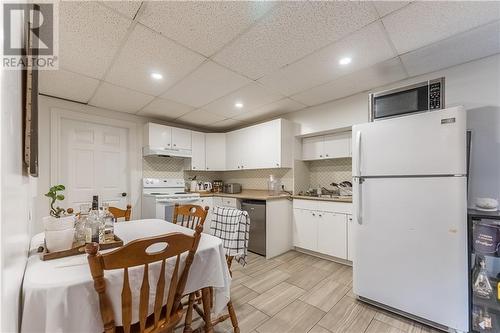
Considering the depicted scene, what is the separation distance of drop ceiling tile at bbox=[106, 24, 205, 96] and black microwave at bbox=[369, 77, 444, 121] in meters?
1.69

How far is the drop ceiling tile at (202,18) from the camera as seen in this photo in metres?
1.40

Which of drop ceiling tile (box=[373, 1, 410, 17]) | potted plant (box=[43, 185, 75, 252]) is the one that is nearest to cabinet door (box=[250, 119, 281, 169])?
drop ceiling tile (box=[373, 1, 410, 17])

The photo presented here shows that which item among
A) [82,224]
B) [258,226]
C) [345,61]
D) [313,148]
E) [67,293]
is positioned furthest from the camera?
[313,148]

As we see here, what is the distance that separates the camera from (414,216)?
5.71 feet

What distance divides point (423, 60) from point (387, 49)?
501 mm

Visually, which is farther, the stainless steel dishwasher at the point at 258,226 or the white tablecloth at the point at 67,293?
the stainless steel dishwasher at the point at 258,226

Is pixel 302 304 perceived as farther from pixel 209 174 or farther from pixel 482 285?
pixel 209 174

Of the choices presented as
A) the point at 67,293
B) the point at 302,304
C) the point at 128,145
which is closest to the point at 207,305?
Result: the point at 67,293

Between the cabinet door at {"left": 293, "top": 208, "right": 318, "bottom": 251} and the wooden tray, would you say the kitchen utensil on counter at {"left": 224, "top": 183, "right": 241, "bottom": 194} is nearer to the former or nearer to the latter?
the cabinet door at {"left": 293, "top": 208, "right": 318, "bottom": 251}

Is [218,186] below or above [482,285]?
above

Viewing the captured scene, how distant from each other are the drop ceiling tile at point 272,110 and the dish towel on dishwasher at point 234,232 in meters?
2.00

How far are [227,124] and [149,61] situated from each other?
247 centimetres

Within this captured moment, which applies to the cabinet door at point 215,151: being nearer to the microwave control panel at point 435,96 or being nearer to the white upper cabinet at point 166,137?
the white upper cabinet at point 166,137

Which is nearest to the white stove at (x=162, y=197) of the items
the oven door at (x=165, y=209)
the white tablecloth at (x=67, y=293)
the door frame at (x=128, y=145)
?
the oven door at (x=165, y=209)
